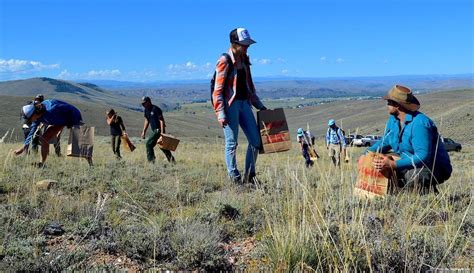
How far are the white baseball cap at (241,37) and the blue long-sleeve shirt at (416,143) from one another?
1.79 m

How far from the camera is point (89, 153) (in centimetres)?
797

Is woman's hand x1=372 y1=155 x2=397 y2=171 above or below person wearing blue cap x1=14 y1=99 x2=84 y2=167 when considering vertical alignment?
below

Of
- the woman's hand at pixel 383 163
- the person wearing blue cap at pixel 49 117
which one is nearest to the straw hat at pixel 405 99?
the woman's hand at pixel 383 163

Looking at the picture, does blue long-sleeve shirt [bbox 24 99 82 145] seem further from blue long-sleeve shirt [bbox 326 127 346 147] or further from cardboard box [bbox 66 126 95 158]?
blue long-sleeve shirt [bbox 326 127 346 147]

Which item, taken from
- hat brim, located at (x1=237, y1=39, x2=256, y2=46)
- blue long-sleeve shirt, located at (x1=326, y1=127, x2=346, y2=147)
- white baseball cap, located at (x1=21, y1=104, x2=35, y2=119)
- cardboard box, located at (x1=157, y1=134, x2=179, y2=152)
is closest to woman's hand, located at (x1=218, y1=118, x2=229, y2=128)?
hat brim, located at (x1=237, y1=39, x2=256, y2=46)

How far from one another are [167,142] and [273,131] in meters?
4.24

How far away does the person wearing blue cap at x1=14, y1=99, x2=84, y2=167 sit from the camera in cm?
777

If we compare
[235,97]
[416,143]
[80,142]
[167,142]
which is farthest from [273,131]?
[167,142]

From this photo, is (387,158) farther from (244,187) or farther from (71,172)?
(71,172)

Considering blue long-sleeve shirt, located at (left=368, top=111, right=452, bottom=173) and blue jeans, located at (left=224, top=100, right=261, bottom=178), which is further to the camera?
blue jeans, located at (left=224, top=100, right=261, bottom=178)

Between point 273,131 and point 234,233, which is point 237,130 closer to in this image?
point 273,131

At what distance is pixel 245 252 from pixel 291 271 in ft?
2.32

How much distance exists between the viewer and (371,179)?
16.1 feet

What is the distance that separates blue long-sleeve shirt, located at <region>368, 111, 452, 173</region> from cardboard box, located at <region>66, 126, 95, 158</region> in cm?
466
